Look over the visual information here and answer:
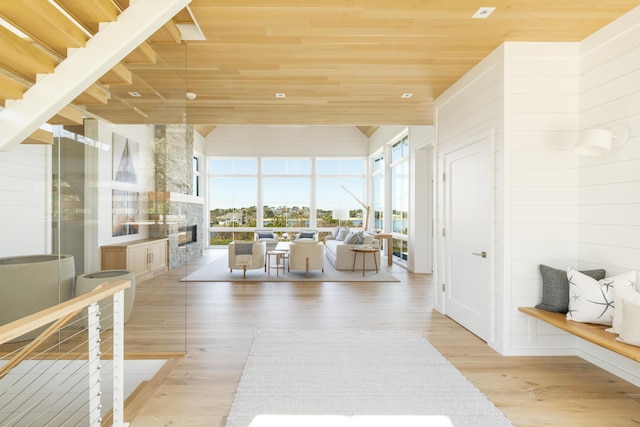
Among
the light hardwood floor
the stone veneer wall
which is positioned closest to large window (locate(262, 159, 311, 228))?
the light hardwood floor

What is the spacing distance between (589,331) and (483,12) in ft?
8.01

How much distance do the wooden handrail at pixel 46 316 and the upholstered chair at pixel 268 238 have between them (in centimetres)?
736

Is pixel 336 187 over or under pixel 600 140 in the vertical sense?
over

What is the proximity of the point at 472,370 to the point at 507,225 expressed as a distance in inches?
49.8

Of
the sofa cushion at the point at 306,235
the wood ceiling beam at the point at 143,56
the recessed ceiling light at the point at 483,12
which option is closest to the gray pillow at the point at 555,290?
the recessed ceiling light at the point at 483,12

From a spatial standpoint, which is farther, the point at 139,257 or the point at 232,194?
the point at 232,194

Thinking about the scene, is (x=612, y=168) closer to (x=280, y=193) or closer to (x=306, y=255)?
(x=306, y=255)

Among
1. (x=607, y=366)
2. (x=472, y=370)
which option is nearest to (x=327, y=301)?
(x=472, y=370)

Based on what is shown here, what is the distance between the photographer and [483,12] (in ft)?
8.68

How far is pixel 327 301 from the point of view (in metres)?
4.93

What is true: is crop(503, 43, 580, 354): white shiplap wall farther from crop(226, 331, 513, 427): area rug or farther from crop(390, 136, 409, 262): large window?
crop(390, 136, 409, 262): large window

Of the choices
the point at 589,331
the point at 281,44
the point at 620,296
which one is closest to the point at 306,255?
the point at 281,44

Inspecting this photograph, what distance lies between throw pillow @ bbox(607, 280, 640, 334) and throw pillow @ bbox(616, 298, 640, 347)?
2.5 inches

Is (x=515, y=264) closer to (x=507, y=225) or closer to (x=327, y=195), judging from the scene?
(x=507, y=225)
